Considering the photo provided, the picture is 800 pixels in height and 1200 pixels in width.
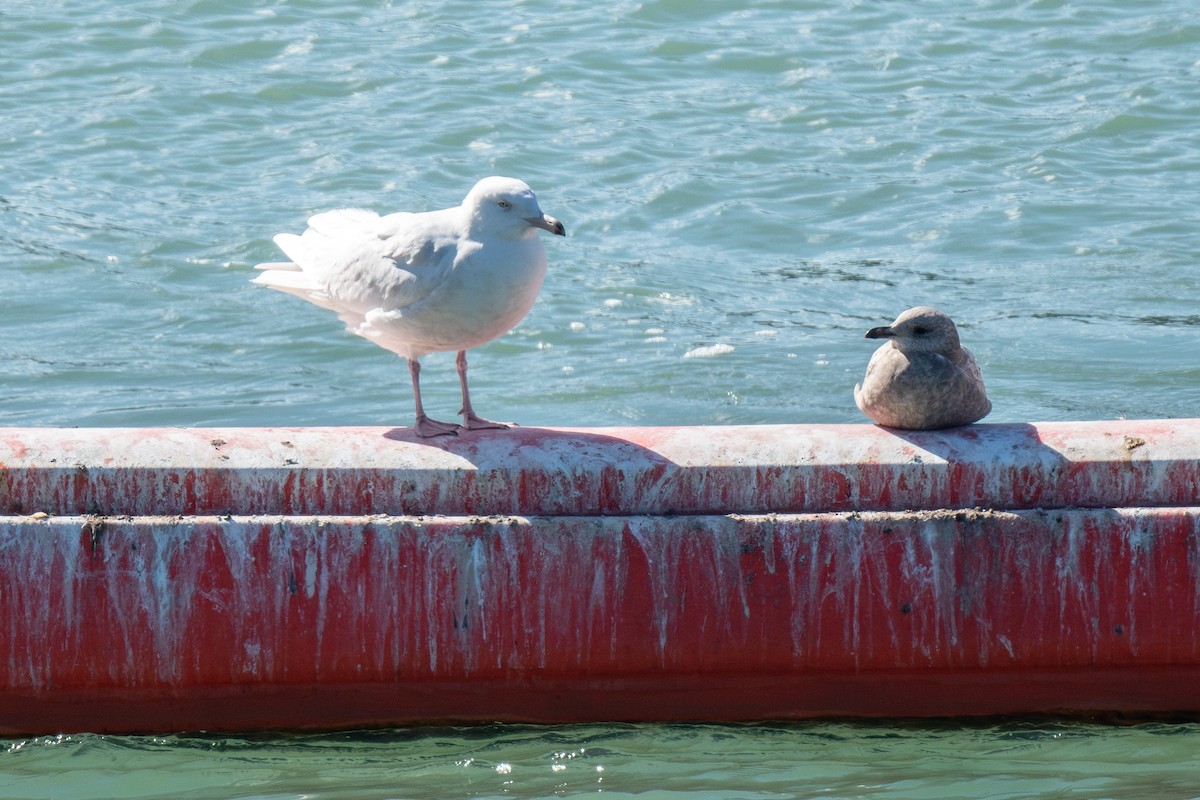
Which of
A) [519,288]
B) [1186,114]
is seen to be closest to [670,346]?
[519,288]

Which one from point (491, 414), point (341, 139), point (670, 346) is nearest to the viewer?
point (491, 414)

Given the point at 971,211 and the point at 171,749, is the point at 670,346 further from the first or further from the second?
the point at 171,749

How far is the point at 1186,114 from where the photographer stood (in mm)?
12836

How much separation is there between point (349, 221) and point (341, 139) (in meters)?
7.56

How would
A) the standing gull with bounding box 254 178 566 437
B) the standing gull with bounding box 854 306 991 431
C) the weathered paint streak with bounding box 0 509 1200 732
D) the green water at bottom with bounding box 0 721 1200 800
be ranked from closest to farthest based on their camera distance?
the green water at bottom with bounding box 0 721 1200 800 → the weathered paint streak with bounding box 0 509 1200 732 → the standing gull with bounding box 254 178 566 437 → the standing gull with bounding box 854 306 991 431

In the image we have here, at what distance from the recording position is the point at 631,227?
10.6 m

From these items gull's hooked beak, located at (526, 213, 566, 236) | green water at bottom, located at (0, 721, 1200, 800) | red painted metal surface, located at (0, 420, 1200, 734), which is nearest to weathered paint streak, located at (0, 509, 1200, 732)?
red painted metal surface, located at (0, 420, 1200, 734)

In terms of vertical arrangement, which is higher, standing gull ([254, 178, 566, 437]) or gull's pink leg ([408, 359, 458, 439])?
standing gull ([254, 178, 566, 437])

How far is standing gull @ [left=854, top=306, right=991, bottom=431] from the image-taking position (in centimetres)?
455

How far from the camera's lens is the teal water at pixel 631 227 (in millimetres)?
4277

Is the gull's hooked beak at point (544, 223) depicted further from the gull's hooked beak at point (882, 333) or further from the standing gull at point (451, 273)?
the gull's hooked beak at point (882, 333)

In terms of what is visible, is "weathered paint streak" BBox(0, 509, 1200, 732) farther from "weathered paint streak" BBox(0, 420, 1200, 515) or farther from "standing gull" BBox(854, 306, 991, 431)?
"standing gull" BBox(854, 306, 991, 431)

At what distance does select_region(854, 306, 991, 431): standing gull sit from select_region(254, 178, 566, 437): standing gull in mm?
1045

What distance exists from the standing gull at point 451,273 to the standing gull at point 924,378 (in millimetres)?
1045
